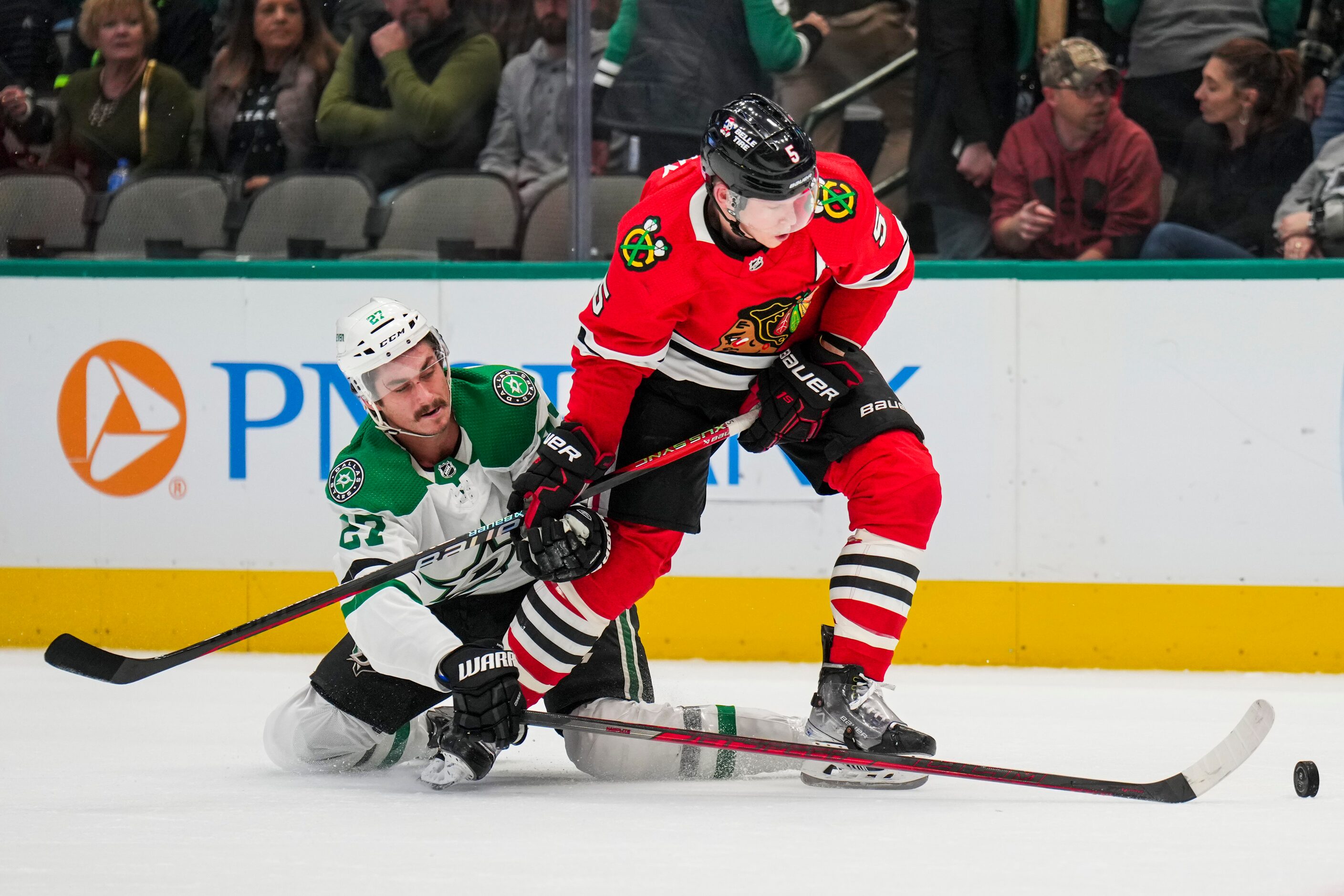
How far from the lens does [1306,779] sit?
7.57 feet

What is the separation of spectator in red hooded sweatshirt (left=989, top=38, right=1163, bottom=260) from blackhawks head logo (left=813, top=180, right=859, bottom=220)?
1444mm

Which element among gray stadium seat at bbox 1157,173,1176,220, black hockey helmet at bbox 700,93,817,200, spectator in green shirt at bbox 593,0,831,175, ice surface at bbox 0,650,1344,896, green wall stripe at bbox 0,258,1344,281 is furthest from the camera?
spectator in green shirt at bbox 593,0,831,175

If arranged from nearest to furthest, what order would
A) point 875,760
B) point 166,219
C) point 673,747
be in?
point 875,760, point 673,747, point 166,219

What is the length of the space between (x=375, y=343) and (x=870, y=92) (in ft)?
6.07

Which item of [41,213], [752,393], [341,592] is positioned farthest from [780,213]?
[41,213]

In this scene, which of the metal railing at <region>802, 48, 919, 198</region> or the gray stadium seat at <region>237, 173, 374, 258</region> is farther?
the gray stadium seat at <region>237, 173, 374, 258</region>

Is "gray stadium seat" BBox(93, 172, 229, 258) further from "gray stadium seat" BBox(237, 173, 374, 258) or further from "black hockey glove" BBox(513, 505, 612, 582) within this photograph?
"black hockey glove" BBox(513, 505, 612, 582)

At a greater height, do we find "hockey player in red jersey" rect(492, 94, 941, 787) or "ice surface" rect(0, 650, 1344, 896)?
"hockey player in red jersey" rect(492, 94, 941, 787)

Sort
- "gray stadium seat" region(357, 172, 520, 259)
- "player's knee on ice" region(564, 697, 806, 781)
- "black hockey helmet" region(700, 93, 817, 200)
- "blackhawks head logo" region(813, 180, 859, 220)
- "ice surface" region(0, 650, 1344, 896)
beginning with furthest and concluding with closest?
"gray stadium seat" region(357, 172, 520, 259) → "player's knee on ice" region(564, 697, 806, 781) → "blackhawks head logo" region(813, 180, 859, 220) → "black hockey helmet" region(700, 93, 817, 200) → "ice surface" region(0, 650, 1344, 896)

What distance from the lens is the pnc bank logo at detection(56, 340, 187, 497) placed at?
156 inches

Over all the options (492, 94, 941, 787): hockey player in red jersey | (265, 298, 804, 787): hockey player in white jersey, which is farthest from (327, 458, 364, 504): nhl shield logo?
(492, 94, 941, 787): hockey player in red jersey

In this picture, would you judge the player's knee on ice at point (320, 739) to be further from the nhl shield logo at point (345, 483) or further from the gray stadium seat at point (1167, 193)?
the gray stadium seat at point (1167, 193)

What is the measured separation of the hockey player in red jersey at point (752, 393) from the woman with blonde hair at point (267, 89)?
1711 millimetres

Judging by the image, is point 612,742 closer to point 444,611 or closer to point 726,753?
point 726,753
